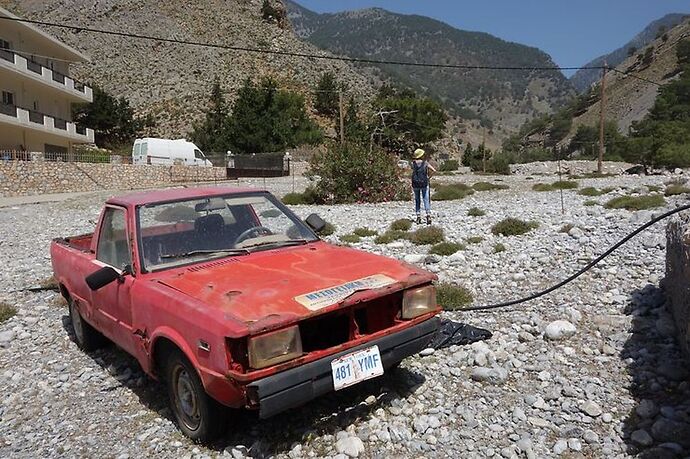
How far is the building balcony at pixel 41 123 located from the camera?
30.5 metres

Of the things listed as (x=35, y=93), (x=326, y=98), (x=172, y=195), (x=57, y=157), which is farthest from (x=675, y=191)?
(x=326, y=98)

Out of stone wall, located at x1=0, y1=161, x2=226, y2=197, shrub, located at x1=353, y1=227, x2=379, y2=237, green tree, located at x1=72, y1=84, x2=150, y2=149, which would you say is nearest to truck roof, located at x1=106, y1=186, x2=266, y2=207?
shrub, located at x1=353, y1=227, x2=379, y2=237

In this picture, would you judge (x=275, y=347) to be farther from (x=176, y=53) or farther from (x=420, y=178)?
(x=176, y=53)

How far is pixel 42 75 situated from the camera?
34.9 meters

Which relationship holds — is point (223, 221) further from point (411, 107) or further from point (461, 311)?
point (411, 107)

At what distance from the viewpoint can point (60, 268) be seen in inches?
220

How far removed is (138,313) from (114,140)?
52.1 meters

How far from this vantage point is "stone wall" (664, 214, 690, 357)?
379 cm

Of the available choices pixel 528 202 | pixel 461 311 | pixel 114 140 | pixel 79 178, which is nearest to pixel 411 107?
pixel 114 140

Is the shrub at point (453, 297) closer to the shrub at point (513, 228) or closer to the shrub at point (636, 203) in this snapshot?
the shrub at point (513, 228)

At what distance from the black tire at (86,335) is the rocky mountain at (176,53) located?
57.1 meters

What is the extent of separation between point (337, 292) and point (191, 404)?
1237 mm

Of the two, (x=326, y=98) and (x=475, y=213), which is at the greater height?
(x=326, y=98)

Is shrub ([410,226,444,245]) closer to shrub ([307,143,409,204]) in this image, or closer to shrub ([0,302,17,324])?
shrub ([0,302,17,324])
